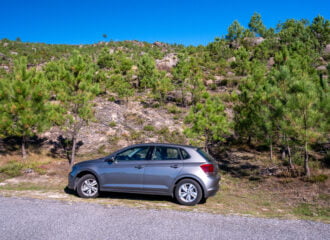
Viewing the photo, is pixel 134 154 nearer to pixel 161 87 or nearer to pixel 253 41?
pixel 161 87

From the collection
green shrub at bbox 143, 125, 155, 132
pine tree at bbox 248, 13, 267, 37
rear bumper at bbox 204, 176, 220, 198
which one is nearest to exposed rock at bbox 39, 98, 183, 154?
green shrub at bbox 143, 125, 155, 132

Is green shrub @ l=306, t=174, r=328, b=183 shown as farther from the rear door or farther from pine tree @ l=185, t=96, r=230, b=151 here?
the rear door

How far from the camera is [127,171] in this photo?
24.4 ft

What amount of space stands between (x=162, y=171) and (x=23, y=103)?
31.7 ft

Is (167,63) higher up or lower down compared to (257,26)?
lower down

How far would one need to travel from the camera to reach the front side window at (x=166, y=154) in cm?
738

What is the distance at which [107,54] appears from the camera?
3841cm

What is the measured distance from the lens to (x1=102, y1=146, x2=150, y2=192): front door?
7.38m

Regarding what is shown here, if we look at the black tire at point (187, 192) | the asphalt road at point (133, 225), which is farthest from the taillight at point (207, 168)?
the asphalt road at point (133, 225)

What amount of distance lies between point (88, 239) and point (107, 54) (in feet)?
119

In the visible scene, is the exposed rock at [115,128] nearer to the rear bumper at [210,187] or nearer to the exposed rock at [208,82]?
the rear bumper at [210,187]

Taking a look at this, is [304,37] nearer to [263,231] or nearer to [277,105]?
[277,105]

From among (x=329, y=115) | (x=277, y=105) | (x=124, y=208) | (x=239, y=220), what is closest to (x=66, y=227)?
(x=124, y=208)

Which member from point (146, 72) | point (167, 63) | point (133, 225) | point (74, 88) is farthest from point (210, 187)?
point (167, 63)
